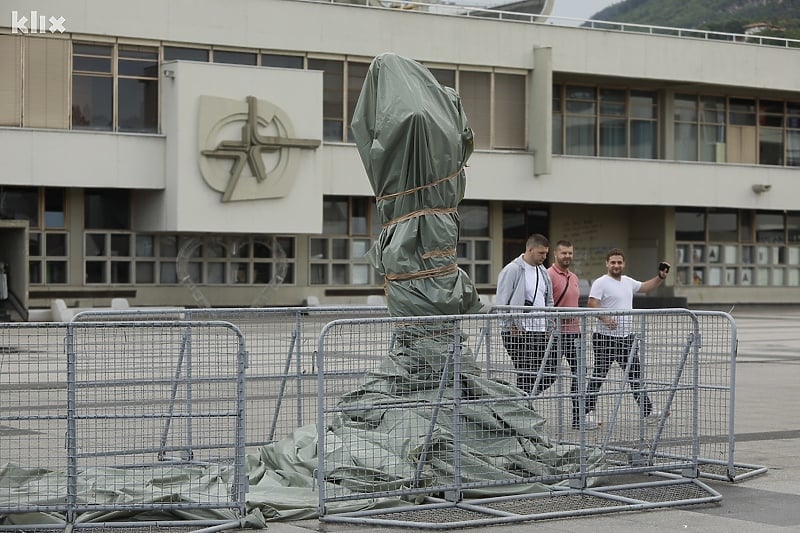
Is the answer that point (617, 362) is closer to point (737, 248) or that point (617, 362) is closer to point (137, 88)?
point (137, 88)

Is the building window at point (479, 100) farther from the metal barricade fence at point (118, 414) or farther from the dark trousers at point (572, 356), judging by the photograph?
the dark trousers at point (572, 356)

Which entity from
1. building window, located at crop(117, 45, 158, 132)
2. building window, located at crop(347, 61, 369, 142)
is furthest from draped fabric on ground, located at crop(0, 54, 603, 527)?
building window, located at crop(347, 61, 369, 142)

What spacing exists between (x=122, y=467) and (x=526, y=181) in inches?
1367

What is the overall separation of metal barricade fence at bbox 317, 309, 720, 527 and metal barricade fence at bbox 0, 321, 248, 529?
77 centimetres

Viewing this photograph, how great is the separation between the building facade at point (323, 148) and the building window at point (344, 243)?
0.07 metres

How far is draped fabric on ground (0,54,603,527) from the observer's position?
8.82 metres

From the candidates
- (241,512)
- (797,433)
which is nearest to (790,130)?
(797,433)

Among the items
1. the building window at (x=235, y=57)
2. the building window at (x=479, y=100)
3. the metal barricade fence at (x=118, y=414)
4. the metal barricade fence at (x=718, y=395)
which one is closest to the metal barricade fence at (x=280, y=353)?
the metal barricade fence at (x=118, y=414)

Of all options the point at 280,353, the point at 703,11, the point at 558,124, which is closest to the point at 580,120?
the point at 558,124

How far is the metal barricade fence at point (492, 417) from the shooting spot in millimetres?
8844

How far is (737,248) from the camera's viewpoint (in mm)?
50500

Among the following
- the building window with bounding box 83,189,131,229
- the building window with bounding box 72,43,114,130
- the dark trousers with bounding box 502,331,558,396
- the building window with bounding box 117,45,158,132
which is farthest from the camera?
the building window with bounding box 83,189,131,229

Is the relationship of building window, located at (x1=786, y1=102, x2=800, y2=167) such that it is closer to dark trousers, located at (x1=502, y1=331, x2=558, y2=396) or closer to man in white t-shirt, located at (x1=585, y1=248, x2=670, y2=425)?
man in white t-shirt, located at (x1=585, y1=248, x2=670, y2=425)

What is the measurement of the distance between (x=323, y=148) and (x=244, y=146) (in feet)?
13.4
